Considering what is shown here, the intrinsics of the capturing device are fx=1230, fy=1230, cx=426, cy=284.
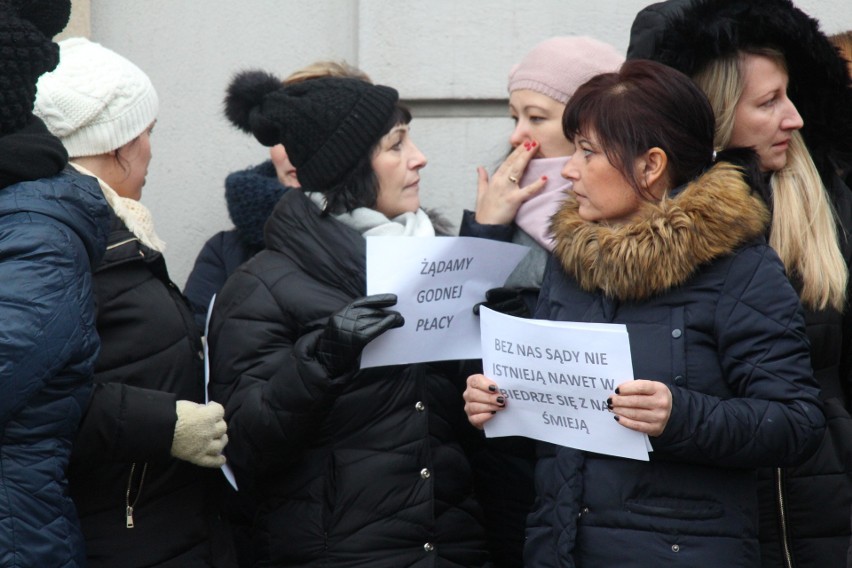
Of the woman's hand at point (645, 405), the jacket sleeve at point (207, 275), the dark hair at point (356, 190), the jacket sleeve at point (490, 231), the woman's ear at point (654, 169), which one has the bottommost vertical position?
the jacket sleeve at point (207, 275)

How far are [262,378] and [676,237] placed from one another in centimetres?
124

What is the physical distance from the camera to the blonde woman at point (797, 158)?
3.15 m

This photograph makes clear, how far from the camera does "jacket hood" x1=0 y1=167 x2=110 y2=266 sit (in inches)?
107

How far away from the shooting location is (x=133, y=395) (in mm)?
3102

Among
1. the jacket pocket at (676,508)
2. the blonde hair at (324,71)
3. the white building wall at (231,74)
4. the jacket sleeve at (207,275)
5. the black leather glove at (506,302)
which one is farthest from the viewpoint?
the white building wall at (231,74)

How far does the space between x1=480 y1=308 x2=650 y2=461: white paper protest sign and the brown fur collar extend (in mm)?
166

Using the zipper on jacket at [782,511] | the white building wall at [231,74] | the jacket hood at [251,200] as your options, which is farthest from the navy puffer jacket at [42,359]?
the white building wall at [231,74]

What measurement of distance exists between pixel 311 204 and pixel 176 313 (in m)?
0.50

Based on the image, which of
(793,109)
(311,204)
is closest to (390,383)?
(311,204)

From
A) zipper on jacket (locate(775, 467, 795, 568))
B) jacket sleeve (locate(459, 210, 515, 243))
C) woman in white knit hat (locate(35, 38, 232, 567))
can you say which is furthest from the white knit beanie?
zipper on jacket (locate(775, 467, 795, 568))

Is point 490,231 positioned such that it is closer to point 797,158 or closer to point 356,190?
point 356,190

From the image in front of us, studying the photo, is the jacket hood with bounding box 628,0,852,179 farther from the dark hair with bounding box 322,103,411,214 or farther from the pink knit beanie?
the dark hair with bounding box 322,103,411,214

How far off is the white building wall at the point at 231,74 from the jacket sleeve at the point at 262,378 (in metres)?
1.69

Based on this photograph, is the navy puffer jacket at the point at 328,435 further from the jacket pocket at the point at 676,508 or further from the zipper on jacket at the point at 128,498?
the jacket pocket at the point at 676,508
